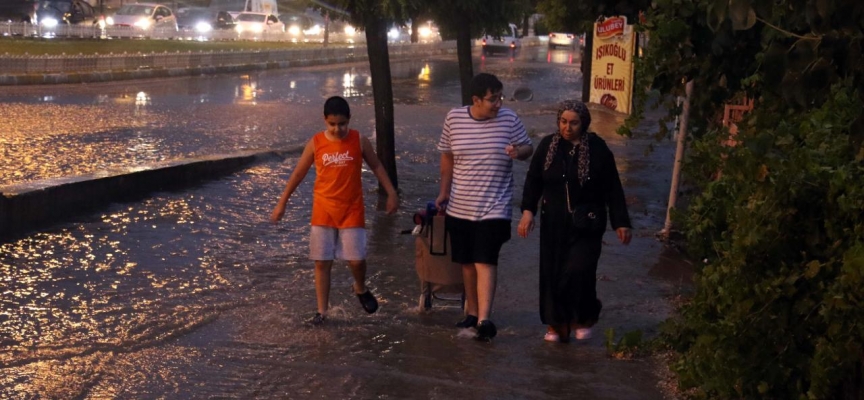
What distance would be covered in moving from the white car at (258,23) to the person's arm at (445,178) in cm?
5476

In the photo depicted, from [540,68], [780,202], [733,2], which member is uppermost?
[733,2]

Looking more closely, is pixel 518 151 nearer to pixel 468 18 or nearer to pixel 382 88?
pixel 382 88

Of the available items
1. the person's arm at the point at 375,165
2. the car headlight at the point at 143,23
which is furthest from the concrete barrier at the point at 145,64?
the person's arm at the point at 375,165

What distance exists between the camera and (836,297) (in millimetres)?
4773

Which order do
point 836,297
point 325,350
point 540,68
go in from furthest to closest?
1. point 540,68
2. point 325,350
3. point 836,297

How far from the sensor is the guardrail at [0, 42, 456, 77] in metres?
30.5

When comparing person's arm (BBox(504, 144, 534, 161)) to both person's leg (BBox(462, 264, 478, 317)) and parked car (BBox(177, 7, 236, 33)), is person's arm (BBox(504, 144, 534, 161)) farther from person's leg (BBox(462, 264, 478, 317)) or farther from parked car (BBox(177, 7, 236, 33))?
parked car (BBox(177, 7, 236, 33))

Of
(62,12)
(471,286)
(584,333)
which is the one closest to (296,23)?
(62,12)

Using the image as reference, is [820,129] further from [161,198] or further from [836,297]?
[161,198]

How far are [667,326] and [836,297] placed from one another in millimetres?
1991

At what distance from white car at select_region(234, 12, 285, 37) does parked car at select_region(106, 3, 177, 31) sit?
27.4ft

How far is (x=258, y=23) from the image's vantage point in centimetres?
6366

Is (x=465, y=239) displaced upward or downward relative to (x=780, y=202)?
downward

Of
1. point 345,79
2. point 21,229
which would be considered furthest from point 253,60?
point 21,229
